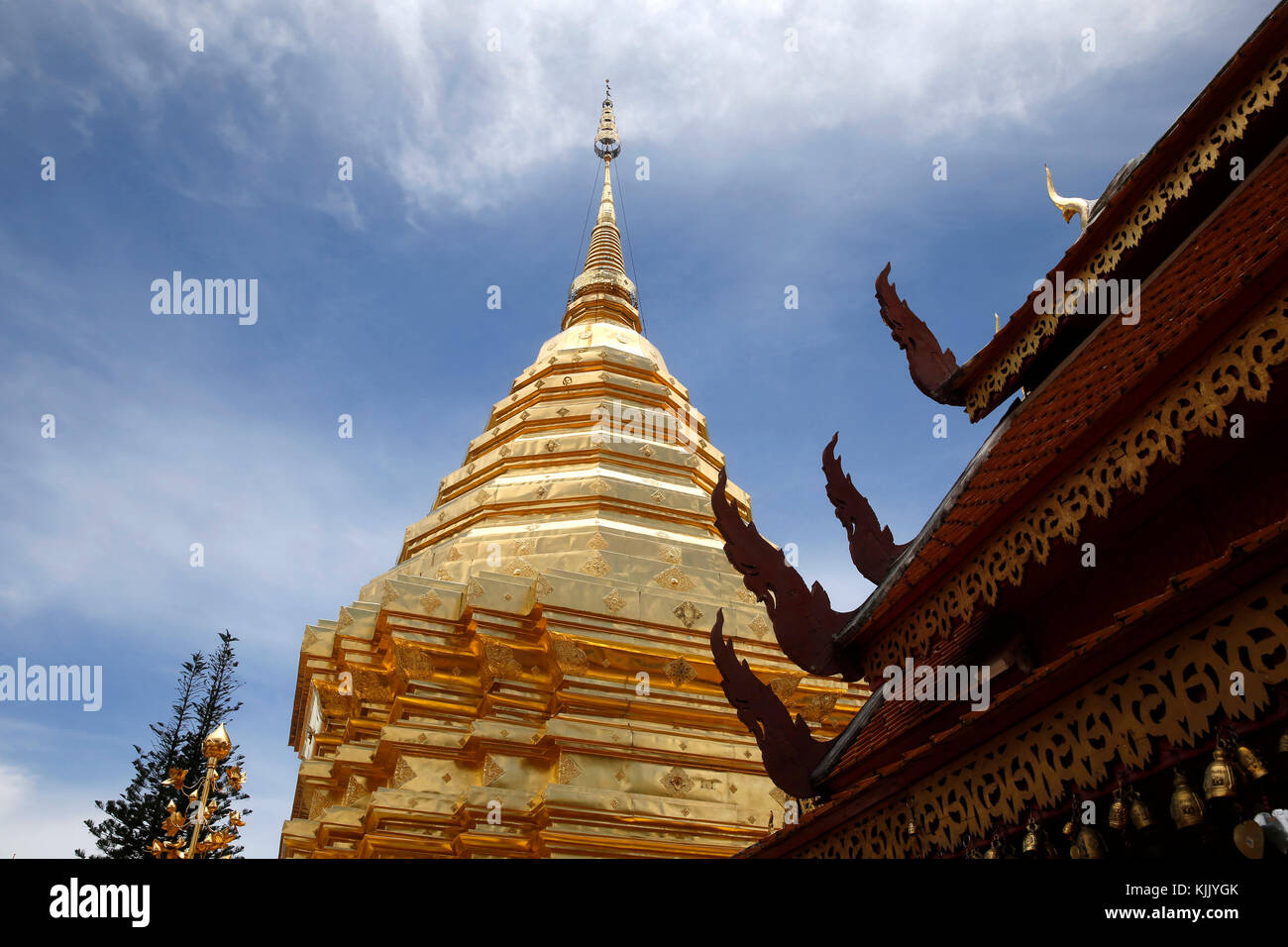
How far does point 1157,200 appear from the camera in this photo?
3.64m

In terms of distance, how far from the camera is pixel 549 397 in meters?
13.8

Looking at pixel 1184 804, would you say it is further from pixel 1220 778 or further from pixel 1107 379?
pixel 1107 379

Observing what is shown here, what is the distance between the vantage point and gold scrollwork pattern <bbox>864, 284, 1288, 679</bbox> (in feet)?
7.11

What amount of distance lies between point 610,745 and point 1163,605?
278 inches

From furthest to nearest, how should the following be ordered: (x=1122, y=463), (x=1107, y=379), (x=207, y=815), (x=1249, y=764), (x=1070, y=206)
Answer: (x=207, y=815) → (x=1070, y=206) → (x=1107, y=379) → (x=1122, y=463) → (x=1249, y=764)

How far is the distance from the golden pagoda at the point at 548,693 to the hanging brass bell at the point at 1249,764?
6.48 m

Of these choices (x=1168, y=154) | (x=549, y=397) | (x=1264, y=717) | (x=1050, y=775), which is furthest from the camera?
(x=549, y=397)

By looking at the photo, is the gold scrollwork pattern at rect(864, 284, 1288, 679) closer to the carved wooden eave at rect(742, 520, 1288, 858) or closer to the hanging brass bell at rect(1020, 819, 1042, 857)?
the carved wooden eave at rect(742, 520, 1288, 858)

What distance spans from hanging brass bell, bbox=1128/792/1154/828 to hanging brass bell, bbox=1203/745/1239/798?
0.47 feet

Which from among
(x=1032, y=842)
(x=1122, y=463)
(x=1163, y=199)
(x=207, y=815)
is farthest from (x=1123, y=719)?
(x=207, y=815)

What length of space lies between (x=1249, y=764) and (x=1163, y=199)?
102 inches

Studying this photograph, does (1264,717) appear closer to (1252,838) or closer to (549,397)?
(1252,838)

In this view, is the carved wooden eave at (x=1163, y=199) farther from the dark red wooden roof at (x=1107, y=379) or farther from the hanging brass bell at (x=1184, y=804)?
the hanging brass bell at (x=1184, y=804)
